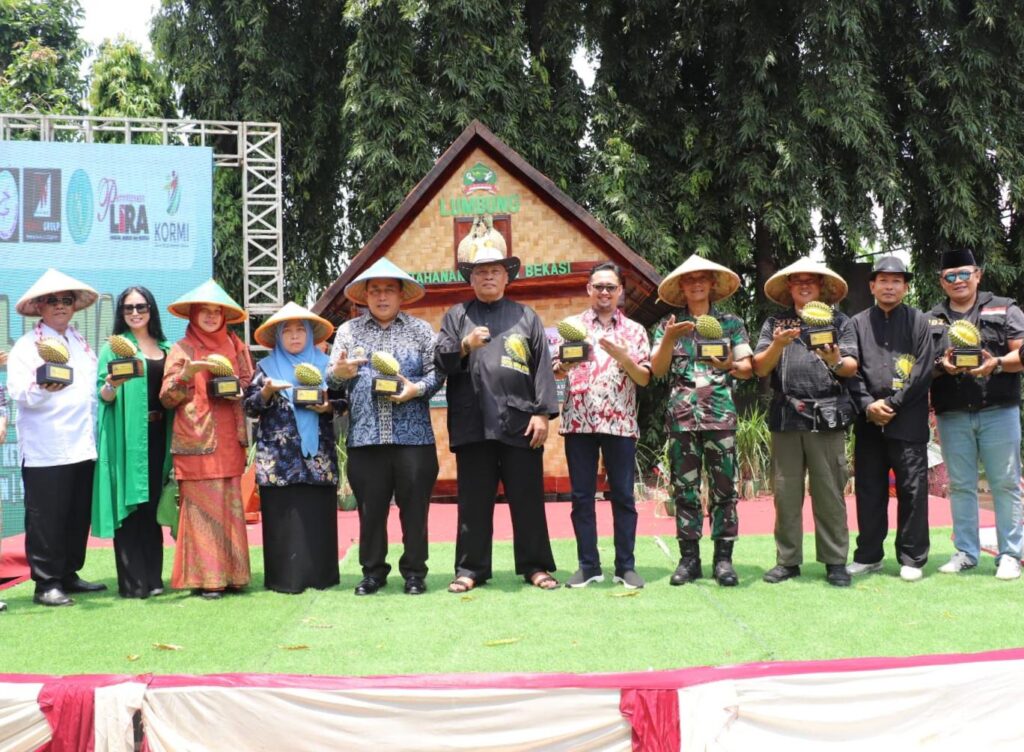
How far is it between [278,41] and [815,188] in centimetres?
854

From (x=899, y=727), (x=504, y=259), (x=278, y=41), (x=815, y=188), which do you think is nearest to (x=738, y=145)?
(x=815, y=188)

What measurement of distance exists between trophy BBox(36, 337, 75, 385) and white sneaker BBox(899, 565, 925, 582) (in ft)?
A: 15.7

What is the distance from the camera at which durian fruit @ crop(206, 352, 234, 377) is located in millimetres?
5266

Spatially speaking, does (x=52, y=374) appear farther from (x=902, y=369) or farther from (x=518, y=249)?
(x=518, y=249)

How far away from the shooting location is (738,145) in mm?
13297

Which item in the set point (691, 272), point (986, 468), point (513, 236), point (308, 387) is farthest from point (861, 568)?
point (513, 236)

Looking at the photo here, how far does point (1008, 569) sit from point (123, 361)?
5036 millimetres

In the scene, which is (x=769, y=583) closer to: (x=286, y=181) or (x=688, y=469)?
(x=688, y=469)

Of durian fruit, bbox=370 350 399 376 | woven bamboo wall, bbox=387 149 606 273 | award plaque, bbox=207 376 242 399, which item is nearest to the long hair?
award plaque, bbox=207 376 242 399

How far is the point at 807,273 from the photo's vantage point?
17.3 feet

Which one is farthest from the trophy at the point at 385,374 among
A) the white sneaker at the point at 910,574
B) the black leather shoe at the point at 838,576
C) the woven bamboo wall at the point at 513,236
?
the woven bamboo wall at the point at 513,236

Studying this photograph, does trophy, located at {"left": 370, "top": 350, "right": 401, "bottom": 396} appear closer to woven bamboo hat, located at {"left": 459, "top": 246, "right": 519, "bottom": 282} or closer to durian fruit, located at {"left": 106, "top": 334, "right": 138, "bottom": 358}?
woven bamboo hat, located at {"left": 459, "top": 246, "right": 519, "bottom": 282}

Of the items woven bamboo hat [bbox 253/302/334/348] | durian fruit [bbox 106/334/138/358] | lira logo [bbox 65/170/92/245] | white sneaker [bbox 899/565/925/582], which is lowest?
Answer: white sneaker [bbox 899/565/925/582]

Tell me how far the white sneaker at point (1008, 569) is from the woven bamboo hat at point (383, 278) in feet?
12.1
